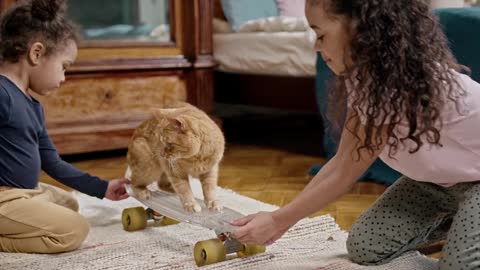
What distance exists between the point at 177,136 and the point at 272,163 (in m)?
1.02

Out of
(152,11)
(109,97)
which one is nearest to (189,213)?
(109,97)

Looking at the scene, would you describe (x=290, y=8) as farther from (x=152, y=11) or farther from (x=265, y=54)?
(x=152, y=11)

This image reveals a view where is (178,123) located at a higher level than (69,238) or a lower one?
higher

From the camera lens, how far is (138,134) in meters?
1.40

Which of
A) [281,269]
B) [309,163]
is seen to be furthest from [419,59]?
[309,163]

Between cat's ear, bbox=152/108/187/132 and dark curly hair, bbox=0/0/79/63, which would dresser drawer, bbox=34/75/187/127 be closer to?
dark curly hair, bbox=0/0/79/63

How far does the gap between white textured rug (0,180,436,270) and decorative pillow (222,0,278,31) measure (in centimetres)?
133

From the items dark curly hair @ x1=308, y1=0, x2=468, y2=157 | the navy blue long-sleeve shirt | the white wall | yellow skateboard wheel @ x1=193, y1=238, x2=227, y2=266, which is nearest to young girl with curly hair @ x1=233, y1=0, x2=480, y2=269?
dark curly hair @ x1=308, y1=0, x2=468, y2=157

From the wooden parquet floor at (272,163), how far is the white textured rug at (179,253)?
0.13 m

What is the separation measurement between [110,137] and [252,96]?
2.18 feet

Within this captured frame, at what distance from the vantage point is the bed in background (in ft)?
7.42

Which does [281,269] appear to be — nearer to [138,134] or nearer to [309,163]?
[138,134]

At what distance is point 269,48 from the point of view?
234 cm

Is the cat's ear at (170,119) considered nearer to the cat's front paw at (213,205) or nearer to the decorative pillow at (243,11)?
the cat's front paw at (213,205)
